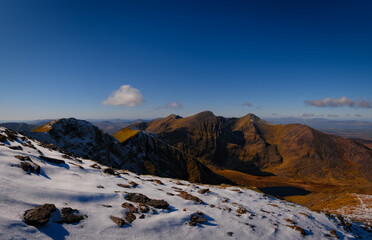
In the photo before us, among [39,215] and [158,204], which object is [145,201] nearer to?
[158,204]

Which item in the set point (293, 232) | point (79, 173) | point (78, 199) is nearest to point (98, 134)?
point (79, 173)

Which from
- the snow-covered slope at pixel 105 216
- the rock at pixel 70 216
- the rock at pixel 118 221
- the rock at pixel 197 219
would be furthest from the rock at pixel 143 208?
the rock at pixel 70 216

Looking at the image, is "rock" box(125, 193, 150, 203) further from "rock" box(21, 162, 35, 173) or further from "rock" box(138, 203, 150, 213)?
"rock" box(21, 162, 35, 173)

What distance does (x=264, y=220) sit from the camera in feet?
48.9

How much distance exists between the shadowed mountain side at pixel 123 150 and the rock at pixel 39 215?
2295 inches

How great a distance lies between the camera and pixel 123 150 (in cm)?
8731

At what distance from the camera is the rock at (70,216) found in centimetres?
782

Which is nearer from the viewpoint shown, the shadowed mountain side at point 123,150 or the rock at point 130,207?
the rock at point 130,207

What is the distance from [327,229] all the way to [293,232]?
6.14 m

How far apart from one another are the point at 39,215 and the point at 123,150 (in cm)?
8527

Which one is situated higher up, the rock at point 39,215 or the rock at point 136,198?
the rock at point 39,215

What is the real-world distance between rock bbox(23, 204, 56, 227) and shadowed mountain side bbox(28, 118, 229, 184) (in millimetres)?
58294

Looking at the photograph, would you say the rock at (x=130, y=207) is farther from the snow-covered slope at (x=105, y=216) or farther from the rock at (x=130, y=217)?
the rock at (x=130, y=217)

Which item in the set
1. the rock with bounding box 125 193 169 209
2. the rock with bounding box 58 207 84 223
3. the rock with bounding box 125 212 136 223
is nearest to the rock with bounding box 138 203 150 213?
the rock with bounding box 125 193 169 209
